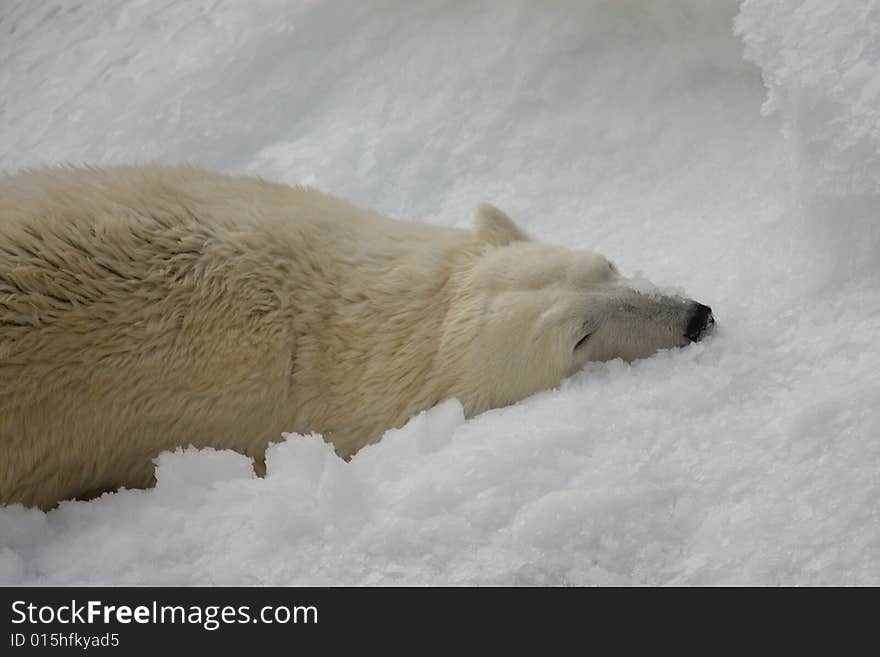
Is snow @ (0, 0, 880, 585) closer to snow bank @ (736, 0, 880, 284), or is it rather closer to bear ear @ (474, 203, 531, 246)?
snow bank @ (736, 0, 880, 284)

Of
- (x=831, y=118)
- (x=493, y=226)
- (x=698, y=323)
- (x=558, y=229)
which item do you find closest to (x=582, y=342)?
(x=698, y=323)

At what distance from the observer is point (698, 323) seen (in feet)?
10.2

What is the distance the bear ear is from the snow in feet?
1.97

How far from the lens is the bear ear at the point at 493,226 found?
11.6 ft

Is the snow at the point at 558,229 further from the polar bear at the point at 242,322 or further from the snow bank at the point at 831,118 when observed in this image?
the polar bear at the point at 242,322

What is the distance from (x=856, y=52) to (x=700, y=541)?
1.72m

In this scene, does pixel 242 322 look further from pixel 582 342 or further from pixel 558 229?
pixel 558 229

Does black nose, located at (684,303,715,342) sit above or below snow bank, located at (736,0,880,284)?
below

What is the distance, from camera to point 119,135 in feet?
16.3

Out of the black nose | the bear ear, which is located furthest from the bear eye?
the bear ear

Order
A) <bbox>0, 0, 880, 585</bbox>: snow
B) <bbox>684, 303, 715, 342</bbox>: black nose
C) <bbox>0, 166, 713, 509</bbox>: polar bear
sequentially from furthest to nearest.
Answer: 1. <bbox>684, 303, 715, 342</bbox>: black nose
2. <bbox>0, 166, 713, 509</bbox>: polar bear
3. <bbox>0, 0, 880, 585</bbox>: snow

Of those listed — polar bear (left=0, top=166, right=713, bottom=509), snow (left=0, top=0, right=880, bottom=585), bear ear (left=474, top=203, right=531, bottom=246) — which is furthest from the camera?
bear ear (left=474, top=203, right=531, bottom=246)

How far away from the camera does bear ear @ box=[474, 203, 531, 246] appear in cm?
354
